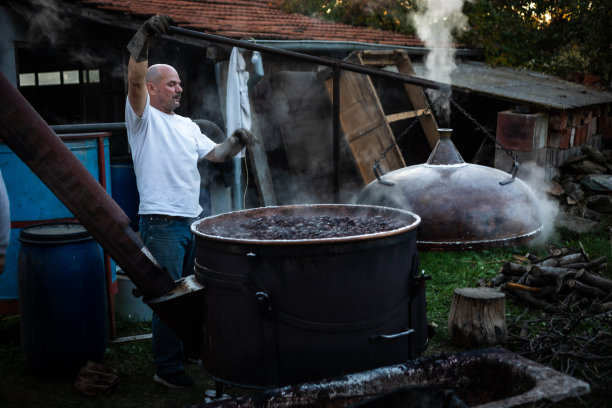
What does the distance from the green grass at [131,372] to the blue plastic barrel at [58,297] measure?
19 cm

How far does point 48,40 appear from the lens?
807 cm

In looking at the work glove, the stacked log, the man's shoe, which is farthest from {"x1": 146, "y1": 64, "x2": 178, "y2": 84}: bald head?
the stacked log

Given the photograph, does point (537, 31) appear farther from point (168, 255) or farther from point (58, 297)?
point (58, 297)

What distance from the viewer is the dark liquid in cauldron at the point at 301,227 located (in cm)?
328

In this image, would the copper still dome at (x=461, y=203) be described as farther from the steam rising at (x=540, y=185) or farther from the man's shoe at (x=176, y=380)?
the steam rising at (x=540, y=185)

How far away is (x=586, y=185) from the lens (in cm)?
901

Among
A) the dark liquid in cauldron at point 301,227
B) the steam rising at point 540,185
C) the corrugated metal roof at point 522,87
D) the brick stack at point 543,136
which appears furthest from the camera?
the corrugated metal roof at point 522,87

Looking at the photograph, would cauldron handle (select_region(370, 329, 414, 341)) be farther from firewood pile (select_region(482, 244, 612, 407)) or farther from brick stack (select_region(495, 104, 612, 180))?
brick stack (select_region(495, 104, 612, 180))

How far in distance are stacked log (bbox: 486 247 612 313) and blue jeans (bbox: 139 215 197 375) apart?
338cm

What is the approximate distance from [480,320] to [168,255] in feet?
8.40

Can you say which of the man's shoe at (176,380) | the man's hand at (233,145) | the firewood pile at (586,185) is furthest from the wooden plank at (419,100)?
the man's shoe at (176,380)

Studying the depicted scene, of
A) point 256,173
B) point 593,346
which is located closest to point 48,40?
point 256,173

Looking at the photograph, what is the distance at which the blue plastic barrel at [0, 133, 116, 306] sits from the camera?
447 centimetres

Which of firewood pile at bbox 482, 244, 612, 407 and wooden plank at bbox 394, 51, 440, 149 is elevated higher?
wooden plank at bbox 394, 51, 440, 149
